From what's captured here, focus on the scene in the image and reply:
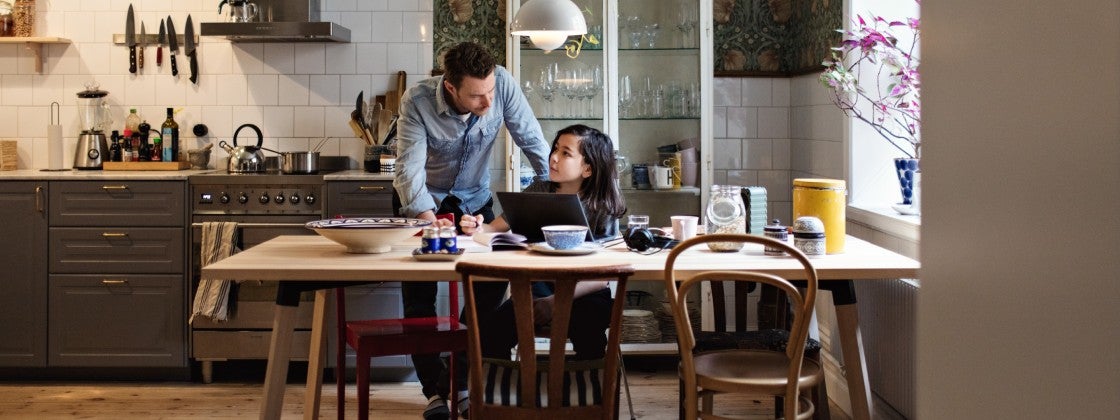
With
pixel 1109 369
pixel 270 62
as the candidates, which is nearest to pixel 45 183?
pixel 270 62

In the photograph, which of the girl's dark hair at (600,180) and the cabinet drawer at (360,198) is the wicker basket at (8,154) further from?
the girl's dark hair at (600,180)

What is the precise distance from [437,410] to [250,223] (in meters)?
1.27

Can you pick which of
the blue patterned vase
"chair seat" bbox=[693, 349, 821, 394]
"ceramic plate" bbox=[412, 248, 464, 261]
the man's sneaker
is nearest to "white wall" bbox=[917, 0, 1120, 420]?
"chair seat" bbox=[693, 349, 821, 394]

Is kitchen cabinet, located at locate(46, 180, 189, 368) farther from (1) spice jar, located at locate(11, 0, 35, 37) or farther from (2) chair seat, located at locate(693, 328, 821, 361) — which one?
(2) chair seat, located at locate(693, 328, 821, 361)

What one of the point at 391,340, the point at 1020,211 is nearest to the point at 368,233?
the point at 391,340

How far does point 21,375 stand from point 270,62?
5.78ft

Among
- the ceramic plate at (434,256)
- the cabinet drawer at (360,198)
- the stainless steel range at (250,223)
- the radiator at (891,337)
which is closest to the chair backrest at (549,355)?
the ceramic plate at (434,256)

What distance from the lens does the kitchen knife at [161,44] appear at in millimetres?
5152

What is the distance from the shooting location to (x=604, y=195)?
3596 mm

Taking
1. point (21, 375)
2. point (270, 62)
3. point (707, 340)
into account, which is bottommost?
point (21, 375)

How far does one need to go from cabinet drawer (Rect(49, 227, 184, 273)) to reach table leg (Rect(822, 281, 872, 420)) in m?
2.87

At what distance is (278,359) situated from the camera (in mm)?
3004

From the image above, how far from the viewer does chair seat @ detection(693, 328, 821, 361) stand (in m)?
3.08

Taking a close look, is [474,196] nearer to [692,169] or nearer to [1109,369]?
[692,169]
